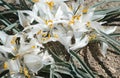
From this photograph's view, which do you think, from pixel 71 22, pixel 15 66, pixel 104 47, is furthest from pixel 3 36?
pixel 104 47

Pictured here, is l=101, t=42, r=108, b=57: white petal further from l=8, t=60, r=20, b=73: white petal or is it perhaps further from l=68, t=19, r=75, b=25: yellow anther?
l=8, t=60, r=20, b=73: white petal

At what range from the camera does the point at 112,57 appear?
147 cm

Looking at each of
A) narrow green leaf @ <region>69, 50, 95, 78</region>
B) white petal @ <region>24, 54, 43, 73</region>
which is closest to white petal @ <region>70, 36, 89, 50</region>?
narrow green leaf @ <region>69, 50, 95, 78</region>

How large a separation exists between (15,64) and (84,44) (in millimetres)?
280

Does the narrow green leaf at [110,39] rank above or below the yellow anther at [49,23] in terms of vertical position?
below

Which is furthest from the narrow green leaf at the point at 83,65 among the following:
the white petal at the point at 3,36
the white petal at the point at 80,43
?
the white petal at the point at 3,36

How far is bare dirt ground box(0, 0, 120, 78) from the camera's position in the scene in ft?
4.66

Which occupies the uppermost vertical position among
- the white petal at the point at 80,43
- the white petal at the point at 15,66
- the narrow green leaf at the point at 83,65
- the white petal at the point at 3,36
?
the white petal at the point at 3,36

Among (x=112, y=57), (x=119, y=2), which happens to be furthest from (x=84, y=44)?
(x=119, y=2)

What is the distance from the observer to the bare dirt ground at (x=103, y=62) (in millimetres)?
1421

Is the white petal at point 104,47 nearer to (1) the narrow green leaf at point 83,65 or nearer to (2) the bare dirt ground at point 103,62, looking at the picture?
(2) the bare dirt ground at point 103,62

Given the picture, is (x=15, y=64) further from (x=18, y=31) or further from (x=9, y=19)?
(x=9, y=19)

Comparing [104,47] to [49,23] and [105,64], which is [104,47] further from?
[49,23]

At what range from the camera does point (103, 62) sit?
1449mm
